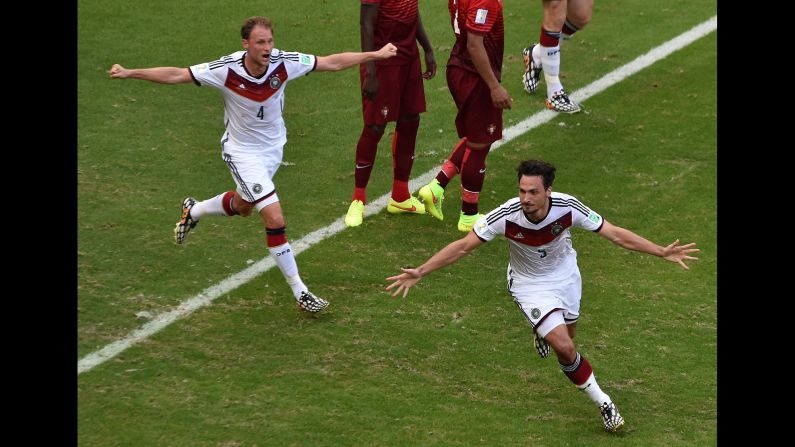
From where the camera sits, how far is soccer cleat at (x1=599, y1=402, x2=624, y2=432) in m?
8.30

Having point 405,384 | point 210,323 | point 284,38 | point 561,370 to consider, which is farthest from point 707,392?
point 284,38

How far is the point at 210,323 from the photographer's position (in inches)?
377

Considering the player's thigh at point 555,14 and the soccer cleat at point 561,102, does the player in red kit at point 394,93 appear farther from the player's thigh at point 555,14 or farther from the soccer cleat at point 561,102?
the soccer cleat at point 561,102

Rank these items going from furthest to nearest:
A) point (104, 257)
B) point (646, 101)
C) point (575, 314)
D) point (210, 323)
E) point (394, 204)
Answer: point (646, 101) < point (394, 204) < point (104, 257) < point (210, 323) < point (575, 314)

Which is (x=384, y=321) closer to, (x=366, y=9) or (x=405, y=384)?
(x=405, y=384)

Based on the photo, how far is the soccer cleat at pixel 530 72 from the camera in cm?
1395

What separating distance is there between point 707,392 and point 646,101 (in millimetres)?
6010

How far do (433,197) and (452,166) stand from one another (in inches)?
15.7

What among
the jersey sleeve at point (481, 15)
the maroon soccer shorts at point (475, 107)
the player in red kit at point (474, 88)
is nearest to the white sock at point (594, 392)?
the player in red kit at point (474, 88)

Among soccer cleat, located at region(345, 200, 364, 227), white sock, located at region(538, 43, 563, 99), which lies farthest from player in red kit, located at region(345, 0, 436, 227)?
white sock, located at region(538, 43, 563, 99)

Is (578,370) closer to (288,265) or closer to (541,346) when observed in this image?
(541,346)

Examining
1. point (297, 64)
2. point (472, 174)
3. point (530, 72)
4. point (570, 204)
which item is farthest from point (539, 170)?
point (530, 72)

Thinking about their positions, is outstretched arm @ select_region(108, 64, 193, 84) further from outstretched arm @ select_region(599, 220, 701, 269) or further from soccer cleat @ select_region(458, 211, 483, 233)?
outstretched arm @ select_region(599, 220, 701, 269)

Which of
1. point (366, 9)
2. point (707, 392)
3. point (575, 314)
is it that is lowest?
point (707, 392)
